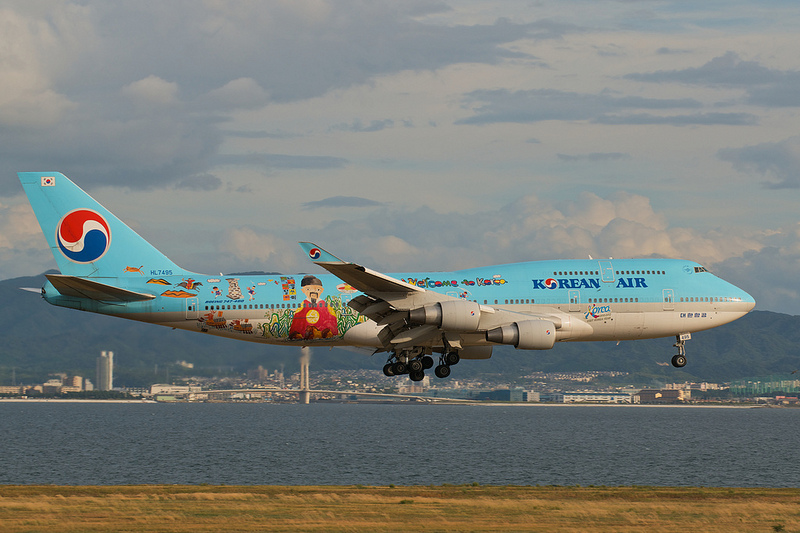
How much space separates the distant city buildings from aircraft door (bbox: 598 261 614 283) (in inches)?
2805

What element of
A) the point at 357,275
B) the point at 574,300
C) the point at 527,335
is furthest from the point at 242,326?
the point at 574,300

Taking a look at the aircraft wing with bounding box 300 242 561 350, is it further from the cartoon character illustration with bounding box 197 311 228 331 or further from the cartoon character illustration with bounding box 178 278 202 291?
the cartoon character illustration with bounding box 178 278 202 291

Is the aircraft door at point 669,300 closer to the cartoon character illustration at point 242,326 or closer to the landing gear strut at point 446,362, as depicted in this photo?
the landing gear strut at point 446,362

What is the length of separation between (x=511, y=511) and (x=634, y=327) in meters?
13.2

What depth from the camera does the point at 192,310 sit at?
4619 centimetres

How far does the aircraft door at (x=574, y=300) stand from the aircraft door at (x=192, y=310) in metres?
19.2

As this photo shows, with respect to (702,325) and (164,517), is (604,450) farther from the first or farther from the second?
(164,517)

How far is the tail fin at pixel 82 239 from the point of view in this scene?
48938mm

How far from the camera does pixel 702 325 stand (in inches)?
1848

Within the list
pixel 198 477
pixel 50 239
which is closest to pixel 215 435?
pixel 198 477

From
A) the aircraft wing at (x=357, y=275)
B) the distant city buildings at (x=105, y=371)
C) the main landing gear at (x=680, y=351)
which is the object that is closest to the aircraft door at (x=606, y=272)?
the main landing gear at (x=680, y=351)

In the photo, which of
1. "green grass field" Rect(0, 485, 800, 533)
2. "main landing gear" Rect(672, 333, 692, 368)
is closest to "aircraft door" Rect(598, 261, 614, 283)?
"main landing gear" Rect(672, 333, 692, 368)

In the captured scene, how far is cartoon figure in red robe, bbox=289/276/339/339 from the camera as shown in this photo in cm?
4603

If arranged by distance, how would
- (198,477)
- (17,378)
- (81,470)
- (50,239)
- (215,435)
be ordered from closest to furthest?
(50,239) → (198,477) → (81,470) → (17,378) → (215,435)
